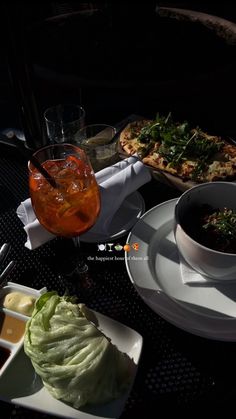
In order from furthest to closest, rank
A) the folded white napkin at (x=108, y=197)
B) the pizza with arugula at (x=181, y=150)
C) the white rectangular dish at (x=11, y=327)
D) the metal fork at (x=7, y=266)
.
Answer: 1. the pizza with arugula at (x=181, y=150)
2. the folded white napkin at (x=108, y=197)
3. the metal fork at (x=7, y=266)
4. the white rectangular dish at (x=11, y=327)

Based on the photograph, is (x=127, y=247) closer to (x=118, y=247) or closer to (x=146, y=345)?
(x=118, y=247)

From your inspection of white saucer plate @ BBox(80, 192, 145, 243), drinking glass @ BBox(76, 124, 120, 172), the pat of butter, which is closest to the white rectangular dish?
the pat of butter

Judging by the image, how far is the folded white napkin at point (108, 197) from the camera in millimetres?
1400

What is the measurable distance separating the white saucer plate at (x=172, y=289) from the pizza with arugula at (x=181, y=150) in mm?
593

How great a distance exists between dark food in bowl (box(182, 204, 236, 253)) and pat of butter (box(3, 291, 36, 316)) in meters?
0.54

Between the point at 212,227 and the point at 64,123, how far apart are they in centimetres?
129

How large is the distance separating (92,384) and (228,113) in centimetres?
329

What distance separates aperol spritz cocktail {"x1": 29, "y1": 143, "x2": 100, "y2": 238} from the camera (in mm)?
1200

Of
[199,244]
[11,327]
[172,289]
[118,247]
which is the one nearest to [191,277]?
[172,289]

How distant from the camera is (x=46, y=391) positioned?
38.9 inches

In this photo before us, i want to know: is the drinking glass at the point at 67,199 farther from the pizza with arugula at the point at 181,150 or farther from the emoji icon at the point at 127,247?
the pizza with arugula at the point at 181,150

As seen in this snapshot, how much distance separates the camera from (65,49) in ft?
10.4

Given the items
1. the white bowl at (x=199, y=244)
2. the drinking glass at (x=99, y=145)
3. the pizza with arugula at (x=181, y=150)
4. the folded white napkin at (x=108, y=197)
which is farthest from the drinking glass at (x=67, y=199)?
the pizza with arugula at (x=181, y=150)

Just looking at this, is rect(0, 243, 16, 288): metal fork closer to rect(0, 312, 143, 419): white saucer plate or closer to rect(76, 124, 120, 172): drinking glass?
rect(0, 312, 143, 419): white saucer plate
